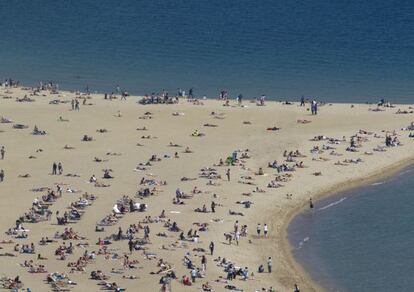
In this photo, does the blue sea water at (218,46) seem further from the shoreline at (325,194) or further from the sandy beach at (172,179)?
the shoreline at (325,194)

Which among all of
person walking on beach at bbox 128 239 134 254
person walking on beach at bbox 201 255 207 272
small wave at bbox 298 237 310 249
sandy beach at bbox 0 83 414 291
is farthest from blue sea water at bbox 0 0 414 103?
person walking on beach at bbox 201 255 207 272

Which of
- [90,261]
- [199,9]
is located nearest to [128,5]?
[199,9]

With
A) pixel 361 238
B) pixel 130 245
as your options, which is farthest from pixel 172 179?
pixel 130 245

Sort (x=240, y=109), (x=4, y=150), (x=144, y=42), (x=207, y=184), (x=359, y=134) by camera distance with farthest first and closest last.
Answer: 1. (x=144, y=42)
2. (x=240, y=109)
3. (x=359, y=134)
4. (x=4, y=150)
5. (x=207, y=184)

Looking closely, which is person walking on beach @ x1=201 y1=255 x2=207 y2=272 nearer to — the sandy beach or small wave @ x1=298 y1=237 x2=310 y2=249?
the sandy beach

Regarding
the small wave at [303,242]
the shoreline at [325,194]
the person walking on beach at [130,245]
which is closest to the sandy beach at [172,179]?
the shoreline at [325,194]

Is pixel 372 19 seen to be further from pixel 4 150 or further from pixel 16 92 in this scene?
pixel 4 150
